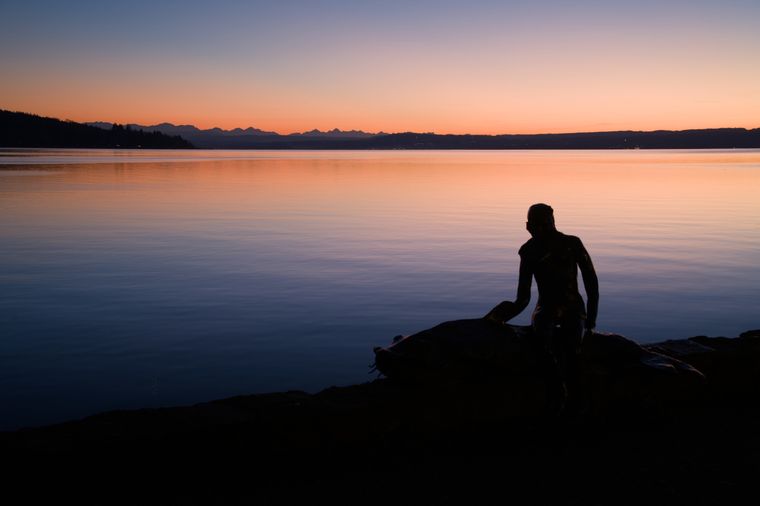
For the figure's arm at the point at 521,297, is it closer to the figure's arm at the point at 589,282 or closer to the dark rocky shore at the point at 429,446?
the dark rocky shore at the point at 429,446

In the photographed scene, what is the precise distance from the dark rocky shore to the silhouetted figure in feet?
1.08

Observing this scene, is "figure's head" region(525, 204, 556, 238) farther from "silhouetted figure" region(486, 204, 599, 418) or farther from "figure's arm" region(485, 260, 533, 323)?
"figure's arm" region(485, 260, 533, 323)

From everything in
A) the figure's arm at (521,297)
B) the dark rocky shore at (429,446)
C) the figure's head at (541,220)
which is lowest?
the dark rocky shore at (429,446)

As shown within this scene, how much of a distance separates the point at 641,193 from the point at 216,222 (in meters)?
37.0

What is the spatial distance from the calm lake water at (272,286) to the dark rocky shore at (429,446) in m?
3.81

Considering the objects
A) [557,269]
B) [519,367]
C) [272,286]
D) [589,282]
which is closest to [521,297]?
[557,269]

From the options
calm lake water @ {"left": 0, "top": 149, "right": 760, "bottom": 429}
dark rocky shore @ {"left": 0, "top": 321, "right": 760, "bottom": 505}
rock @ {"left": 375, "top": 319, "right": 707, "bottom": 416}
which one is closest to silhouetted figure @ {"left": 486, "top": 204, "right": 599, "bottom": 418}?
rock @ {"left": 375, "top": 319, "right": 707, "bottom": 416}

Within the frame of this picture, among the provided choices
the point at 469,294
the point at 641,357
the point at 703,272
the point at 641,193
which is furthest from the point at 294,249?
the point at 641,193

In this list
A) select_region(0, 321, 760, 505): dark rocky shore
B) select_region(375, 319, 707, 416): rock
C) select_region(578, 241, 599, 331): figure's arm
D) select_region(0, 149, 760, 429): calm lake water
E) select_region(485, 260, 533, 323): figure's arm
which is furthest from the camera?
select_region(0, 149, 760, 429): calm lake water

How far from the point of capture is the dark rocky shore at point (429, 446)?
5.95 metres

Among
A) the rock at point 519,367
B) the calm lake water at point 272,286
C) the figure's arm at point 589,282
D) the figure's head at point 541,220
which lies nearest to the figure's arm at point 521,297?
the rock at point 519,367

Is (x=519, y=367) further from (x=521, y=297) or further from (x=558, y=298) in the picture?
(x=558, y=298)

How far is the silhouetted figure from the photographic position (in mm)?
7105

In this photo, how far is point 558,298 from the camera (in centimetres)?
721
